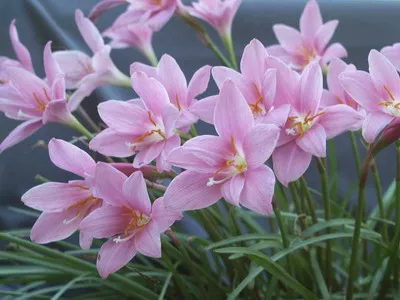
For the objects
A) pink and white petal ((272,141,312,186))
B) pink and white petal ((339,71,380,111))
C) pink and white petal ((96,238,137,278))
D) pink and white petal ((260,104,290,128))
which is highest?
pink and white petal ((339,71,380,111))

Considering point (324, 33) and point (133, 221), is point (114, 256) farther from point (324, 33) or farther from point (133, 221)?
point (324, 33)

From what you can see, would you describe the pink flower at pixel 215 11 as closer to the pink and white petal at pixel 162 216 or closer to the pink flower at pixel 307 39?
the pink flower at pixel 307 39

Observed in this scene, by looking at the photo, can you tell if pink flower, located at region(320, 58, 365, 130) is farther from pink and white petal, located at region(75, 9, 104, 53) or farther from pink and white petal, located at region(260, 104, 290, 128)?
pink and white petal, located at region(75, 9, 104, 53)

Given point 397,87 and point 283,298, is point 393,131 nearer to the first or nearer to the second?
point 397,87

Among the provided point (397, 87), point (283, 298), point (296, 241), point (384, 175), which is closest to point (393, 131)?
point (397, 87)

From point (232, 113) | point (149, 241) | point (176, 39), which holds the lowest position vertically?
point (176, 39)

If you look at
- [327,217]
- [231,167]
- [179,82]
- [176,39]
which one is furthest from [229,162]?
[176,39]

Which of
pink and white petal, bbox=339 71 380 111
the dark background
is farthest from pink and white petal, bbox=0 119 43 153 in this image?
the dark background
